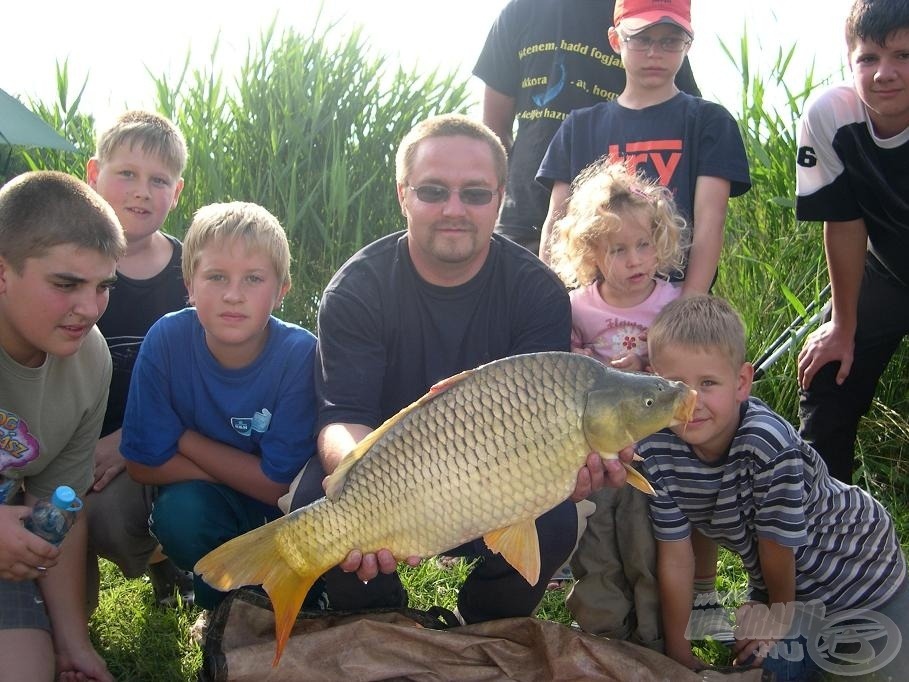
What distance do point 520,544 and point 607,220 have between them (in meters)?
1.08

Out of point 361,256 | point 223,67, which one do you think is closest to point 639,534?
point 361,256

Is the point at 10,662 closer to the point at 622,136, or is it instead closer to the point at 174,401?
the point at 174,401

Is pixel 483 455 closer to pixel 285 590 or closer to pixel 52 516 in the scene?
pixel 285 590

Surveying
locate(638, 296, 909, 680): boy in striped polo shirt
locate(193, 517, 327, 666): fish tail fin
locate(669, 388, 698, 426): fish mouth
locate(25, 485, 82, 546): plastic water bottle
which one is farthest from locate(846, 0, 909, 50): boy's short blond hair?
locate(25, 485, 82, 546): plastic water bottle

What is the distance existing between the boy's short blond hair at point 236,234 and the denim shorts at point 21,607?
2.81ft

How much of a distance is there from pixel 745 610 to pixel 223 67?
12.8ft

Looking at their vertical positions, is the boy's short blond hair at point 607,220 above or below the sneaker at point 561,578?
above

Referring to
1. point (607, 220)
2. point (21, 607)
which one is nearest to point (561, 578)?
point (607, 220)

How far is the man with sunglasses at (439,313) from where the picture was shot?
2.35 meters

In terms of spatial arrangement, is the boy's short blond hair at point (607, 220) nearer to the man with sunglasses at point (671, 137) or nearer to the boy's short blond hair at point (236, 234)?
the man with sunglasses at point (671, 137)

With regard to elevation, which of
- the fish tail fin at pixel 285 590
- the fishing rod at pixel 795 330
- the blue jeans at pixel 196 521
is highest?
the fishing rod at pixel 795 330

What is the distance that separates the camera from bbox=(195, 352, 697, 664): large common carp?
1821 mm

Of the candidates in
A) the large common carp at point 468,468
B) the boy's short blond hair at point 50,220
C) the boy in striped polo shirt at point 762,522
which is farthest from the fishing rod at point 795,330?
the boy's short blond hair at point 50,220

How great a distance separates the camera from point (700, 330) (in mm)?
2252
